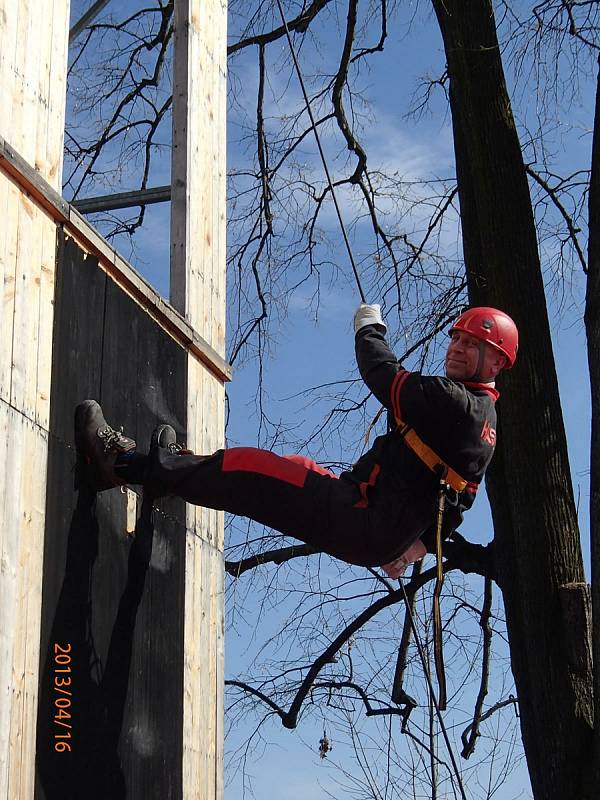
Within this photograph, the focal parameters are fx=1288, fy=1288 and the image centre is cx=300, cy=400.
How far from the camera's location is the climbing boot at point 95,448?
5.31 metres

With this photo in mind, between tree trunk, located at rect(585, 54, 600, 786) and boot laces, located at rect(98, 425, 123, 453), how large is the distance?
11.6ft

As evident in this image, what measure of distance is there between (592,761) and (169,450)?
3853mm

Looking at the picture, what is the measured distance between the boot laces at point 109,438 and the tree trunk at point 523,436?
4126 millimetres

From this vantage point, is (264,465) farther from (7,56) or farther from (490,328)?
(7,56)

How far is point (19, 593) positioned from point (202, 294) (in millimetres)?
2682

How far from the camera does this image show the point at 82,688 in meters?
5.14

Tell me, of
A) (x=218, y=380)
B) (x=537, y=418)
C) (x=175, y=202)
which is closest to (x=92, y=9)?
(x=175, y=202)

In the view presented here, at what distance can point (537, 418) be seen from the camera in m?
8.99

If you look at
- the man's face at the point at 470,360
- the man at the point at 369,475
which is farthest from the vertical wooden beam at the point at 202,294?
the man's face at the point at 470,360

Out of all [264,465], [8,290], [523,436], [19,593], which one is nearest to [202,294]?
[264,465]

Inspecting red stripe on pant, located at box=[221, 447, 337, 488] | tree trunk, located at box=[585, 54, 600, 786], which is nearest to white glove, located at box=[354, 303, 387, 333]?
red stripe on pant, located at box=[221, 447, 337, 488]

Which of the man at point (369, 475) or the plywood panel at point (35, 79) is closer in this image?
the plywood panel at point (35, 79)

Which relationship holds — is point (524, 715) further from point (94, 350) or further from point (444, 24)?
point (444, 24)

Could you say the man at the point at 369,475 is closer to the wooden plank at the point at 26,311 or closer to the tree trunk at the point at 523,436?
the wooden plank at the point at 26,311
